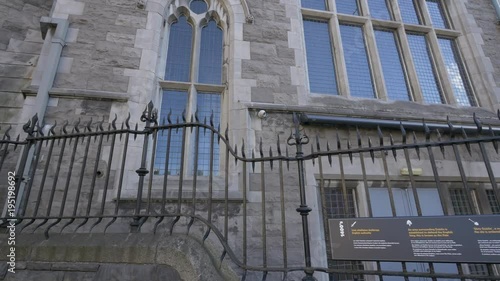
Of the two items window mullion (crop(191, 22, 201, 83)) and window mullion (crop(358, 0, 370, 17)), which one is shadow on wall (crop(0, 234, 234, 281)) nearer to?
window mullion (crop(191, 22, 201, 83))

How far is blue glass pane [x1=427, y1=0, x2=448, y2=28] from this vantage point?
6.41 meters

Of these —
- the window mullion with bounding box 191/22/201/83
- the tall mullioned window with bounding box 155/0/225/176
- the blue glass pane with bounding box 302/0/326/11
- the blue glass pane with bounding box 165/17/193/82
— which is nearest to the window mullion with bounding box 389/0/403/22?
the blue glass pane with bounding box 302/0/326/11

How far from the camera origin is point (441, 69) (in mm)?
5766

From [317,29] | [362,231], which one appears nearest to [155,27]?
[317,29]

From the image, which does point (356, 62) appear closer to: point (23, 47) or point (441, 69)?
point (441, 69)

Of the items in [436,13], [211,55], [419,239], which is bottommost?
[419,239]

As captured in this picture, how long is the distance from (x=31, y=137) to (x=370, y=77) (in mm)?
5570

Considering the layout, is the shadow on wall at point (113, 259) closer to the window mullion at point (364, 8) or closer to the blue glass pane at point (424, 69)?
the blue glass pane at point (424, 69)

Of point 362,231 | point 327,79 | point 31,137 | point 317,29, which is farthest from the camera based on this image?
point 317,29

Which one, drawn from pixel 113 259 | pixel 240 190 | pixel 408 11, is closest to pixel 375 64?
pixel 408 11

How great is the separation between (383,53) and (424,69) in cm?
94

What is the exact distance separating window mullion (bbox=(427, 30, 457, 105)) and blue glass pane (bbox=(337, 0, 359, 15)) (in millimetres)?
1758

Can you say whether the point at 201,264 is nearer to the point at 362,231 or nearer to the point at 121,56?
the point at 362,231

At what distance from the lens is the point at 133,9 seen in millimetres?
4953
